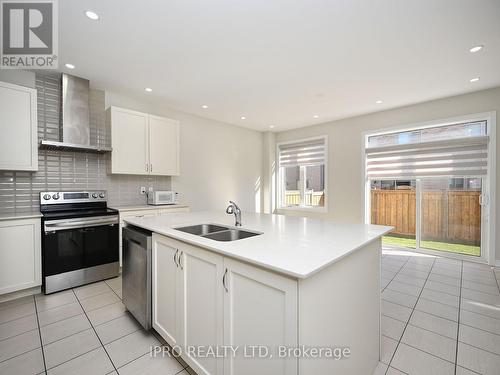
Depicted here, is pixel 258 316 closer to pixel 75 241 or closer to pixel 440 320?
pixel 440 320

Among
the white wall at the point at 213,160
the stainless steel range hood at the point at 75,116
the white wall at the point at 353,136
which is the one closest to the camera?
the stainless steel range hood at the point at 75,116

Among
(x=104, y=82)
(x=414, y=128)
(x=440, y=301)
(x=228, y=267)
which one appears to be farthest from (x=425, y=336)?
(x=104, y=82)

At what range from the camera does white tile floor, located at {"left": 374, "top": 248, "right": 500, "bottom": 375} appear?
63.3 inches

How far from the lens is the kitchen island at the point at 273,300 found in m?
0.97

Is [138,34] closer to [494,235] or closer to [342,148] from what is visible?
[342,148]

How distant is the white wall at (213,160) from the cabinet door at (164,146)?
44 centimetres

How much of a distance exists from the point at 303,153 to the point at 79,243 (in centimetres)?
478

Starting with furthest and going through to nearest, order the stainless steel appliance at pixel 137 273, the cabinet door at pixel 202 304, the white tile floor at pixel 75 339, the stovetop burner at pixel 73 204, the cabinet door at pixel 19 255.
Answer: the stovetop burner at pixel 73 204
the cabinet door at pixel 19 255
the stainless steel appliance at pixel 137 273
the white tile floor at pixel 75 339
the cabinet door at pixel 202 304

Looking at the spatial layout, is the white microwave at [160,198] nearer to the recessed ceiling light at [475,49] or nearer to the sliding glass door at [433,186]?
the sliding glass door at [433,186]

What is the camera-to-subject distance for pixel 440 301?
244cm

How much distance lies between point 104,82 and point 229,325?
11.6 feet

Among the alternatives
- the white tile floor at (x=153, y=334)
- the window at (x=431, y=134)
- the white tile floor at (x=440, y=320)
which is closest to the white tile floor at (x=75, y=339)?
the white tile floor at (x=153, y=334)

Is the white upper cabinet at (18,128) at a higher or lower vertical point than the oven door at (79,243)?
higher

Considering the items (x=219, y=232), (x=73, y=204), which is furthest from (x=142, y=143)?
(x=219, y=232)
